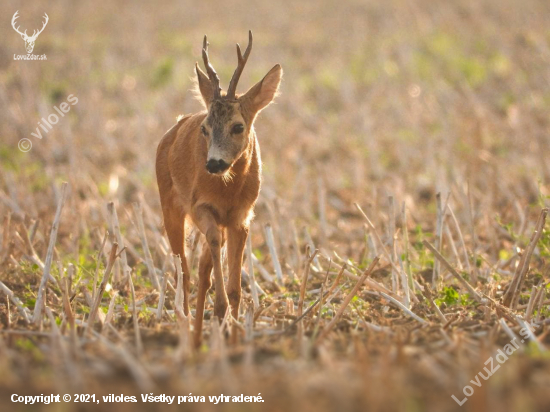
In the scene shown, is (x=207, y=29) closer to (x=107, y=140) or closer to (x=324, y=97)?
(x=324, y=97)

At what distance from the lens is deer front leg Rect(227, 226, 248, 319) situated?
25.7 ft

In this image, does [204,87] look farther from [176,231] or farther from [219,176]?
[176,231]

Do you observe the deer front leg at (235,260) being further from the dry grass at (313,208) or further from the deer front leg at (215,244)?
the dry grass at (313,208)

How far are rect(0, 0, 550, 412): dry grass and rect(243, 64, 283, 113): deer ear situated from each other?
4.88 feet

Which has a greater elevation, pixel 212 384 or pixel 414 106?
pixel 414 106

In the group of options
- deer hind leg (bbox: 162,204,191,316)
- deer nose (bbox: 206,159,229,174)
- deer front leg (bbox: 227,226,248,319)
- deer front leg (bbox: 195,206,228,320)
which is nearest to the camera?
deer front leg (bbox: 195,206,228,320)

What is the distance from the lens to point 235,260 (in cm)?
802

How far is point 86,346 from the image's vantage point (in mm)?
5930

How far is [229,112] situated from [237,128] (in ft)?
0.58


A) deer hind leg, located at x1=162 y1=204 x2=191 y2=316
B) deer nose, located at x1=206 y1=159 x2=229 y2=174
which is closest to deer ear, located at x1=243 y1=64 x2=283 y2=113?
deer nose, located at x1=206 y1=159 x2=229 y2=174

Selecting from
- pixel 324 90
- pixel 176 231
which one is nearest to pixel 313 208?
pixel 176 231

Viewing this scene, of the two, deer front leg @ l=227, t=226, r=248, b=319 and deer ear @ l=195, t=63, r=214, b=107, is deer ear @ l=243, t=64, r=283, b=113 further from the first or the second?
deer front leg @ l=227, t=226, r=248, b=319

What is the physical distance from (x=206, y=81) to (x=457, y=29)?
22.1 metres

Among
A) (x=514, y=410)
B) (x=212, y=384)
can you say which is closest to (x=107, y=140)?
(x=212, y=384)
